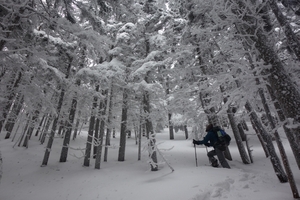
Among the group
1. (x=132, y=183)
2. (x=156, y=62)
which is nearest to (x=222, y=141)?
(x=132, y=183)

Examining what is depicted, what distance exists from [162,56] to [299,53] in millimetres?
8917

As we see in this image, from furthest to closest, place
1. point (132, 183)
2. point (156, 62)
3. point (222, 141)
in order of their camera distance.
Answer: point (156, 62)
point (132, 183)
point (222, 141)

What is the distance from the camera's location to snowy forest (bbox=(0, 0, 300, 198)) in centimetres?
429

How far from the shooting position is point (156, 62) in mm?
9891

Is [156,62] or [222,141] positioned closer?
[222,141]

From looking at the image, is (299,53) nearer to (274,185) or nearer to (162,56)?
(274,185)

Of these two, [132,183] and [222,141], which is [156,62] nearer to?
[222,141]

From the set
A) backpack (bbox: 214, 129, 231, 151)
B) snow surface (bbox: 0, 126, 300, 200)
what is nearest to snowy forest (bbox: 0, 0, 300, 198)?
snow surface (bbox: 0, 126, 300, 200)

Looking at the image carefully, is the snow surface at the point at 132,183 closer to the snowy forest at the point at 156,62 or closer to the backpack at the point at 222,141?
the snowy forest at the point at 156,62

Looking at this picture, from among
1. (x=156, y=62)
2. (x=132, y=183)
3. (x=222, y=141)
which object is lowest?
(x=132, y=183)

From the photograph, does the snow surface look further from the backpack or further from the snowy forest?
the backpack

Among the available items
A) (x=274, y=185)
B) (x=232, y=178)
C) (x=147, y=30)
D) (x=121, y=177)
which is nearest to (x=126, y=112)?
(x=121, y=177)

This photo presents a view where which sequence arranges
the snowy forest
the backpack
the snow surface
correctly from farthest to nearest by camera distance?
1. the backpack
2. the snow surface
3. the snowy forest

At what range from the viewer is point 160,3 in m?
9.34
